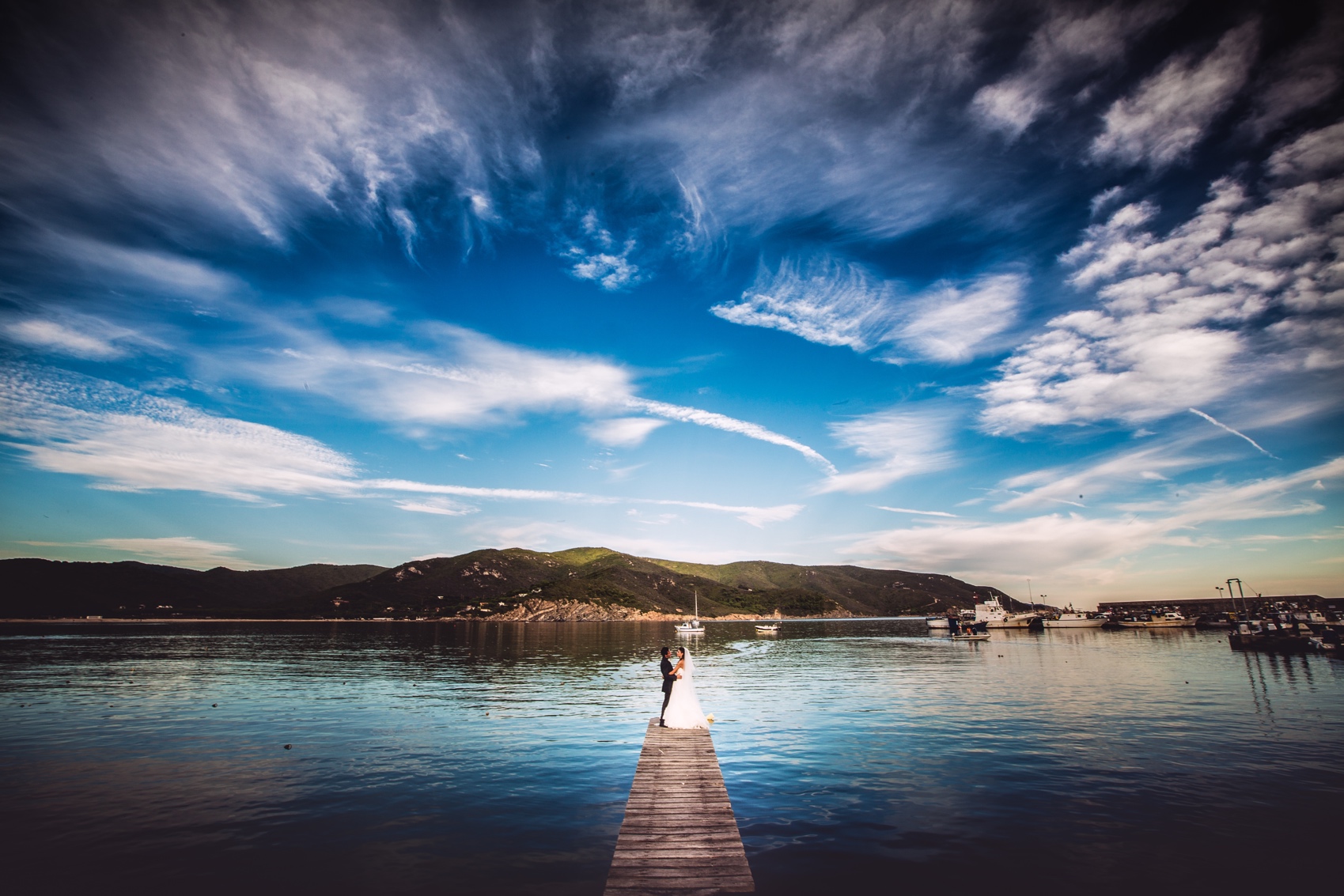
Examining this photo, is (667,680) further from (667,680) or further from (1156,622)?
(1156,622)

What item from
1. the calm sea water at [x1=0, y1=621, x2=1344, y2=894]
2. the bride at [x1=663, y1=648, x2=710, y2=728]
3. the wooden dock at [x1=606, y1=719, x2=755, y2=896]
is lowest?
the calm sea water at [x1=0, y1=621, x2=1344, y2=894]

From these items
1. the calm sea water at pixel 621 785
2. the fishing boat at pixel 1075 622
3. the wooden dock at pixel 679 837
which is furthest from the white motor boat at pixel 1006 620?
the wooden dock at pixel 679 837

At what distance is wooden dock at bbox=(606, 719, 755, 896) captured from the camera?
35.6 feet

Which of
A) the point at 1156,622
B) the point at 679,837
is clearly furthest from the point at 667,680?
the point at 1156,622

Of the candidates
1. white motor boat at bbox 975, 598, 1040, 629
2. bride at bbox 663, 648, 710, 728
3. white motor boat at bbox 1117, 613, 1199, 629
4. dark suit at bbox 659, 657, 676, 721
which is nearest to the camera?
bride at bbox 663, 648, 710, 728

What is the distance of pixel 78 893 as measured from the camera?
40.8 feet

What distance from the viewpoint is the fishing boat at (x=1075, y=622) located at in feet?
550

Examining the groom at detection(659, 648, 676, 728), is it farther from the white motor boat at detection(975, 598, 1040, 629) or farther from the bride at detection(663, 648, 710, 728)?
the white motor boat at detection(975, 598, 1040, 629)

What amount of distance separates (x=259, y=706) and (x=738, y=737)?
30100 millimetres

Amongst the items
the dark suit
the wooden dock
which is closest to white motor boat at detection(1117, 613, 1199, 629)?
the dark suit

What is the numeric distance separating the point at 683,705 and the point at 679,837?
11642 mm

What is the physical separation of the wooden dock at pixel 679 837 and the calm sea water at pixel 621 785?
1.19m

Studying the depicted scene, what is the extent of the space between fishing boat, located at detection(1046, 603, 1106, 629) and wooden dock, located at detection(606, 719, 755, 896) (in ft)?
623

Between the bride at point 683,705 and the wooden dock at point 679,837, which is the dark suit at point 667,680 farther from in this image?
the wooden dock at point 679,837
